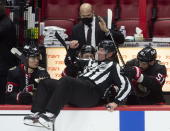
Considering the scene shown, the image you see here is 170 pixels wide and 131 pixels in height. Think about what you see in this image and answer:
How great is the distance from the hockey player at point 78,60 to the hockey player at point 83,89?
0.22 meters

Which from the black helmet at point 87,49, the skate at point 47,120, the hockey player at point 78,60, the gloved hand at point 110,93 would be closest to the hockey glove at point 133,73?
the gloved hand at point 110,93

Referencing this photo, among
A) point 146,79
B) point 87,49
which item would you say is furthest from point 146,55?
point 87,49

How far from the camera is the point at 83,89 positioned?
4.44m

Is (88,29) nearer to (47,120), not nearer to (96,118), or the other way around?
(96,118)

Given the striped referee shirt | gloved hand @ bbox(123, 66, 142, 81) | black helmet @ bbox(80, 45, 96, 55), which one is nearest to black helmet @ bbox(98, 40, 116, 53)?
the striped referee shirt

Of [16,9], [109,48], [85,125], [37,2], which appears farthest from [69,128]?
[37,2]

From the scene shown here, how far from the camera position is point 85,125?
441cm

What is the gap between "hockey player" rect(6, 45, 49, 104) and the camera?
4828 mm

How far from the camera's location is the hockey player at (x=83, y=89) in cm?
421

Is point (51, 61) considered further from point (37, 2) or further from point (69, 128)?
point (69, 128)

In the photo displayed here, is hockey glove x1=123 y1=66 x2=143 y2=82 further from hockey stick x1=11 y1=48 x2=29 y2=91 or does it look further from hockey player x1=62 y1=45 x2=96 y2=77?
hockey stick x1=11 y1=48 x2=29 y2=91

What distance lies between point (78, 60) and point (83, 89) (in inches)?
20.8

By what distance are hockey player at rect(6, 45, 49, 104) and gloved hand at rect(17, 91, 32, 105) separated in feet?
0.22

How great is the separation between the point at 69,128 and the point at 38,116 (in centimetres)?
33
